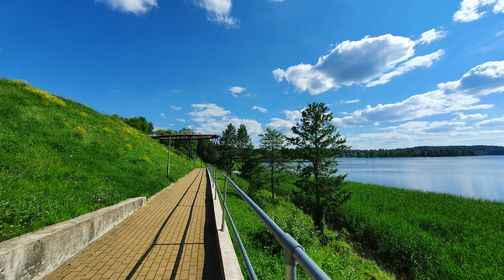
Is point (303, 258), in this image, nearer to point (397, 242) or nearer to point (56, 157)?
point (56, 157)

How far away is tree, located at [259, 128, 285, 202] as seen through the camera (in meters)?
30.2

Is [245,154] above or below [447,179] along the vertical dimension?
above

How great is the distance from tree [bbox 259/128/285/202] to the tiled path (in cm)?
2262

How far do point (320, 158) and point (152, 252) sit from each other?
63.3 feet

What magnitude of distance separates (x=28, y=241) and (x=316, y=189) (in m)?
20.6

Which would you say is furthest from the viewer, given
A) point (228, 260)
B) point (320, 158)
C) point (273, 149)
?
point (273, 149)

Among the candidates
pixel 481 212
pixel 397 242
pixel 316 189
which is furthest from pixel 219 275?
pixel 481 212

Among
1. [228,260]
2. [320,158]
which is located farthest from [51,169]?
[320,158]

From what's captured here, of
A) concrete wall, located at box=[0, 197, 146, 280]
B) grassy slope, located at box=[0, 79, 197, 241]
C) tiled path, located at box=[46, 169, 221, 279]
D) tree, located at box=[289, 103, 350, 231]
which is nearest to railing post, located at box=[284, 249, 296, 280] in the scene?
tiled path, located at box=[46, 169, 221, 279]

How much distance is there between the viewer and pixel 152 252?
4957mm

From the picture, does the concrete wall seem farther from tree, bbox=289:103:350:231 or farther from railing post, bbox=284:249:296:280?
tree, bbox=289:103:350:231

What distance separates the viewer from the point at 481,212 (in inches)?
819

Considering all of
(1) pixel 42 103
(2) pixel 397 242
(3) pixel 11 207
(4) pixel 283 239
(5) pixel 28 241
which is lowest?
(2) pixel 397 242

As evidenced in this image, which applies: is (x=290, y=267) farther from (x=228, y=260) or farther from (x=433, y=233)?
(x=433, y=233)
